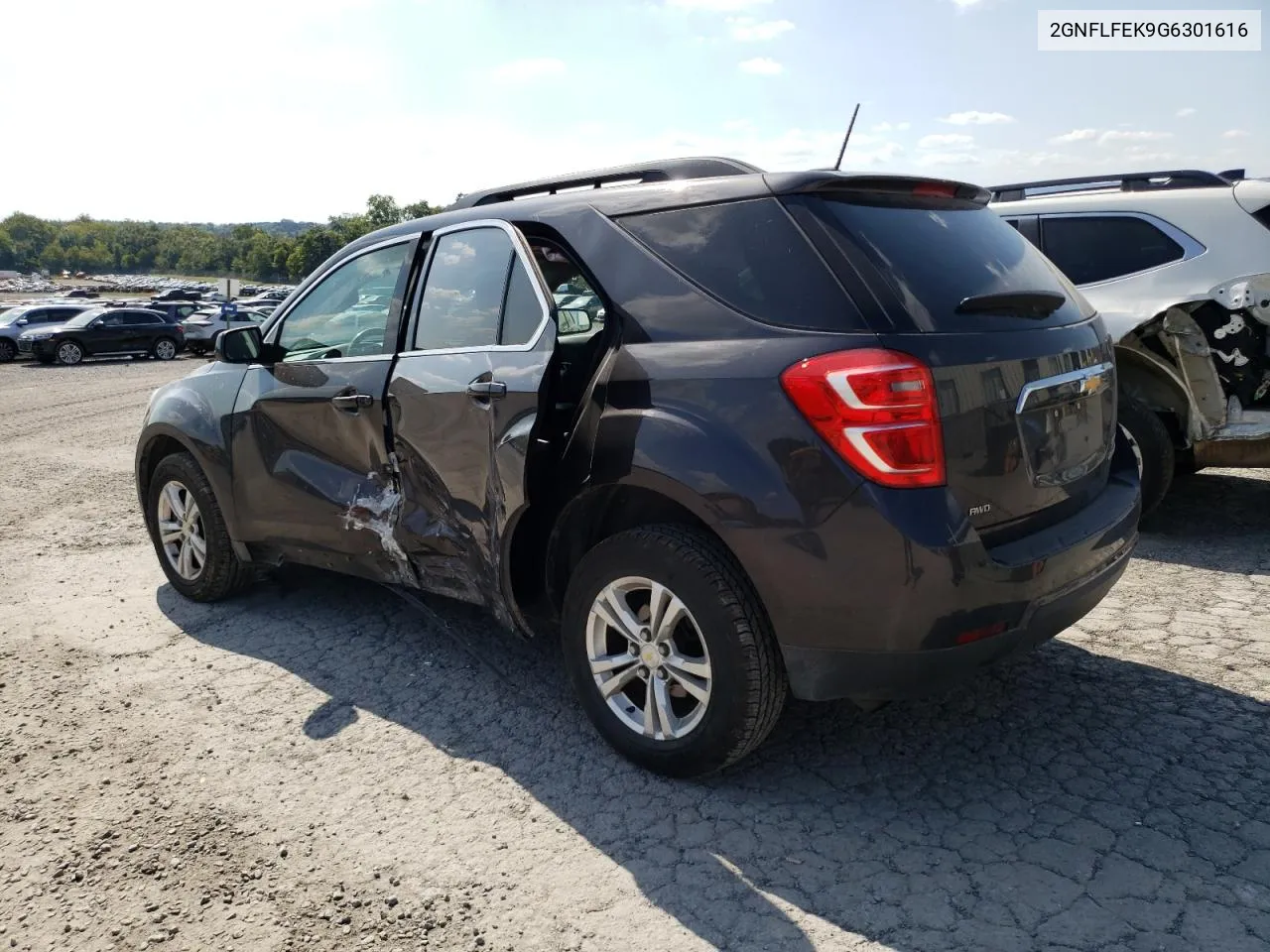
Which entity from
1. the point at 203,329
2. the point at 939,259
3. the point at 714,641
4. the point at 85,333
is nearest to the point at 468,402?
the point at 714,641

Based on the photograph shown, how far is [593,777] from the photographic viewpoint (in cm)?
322

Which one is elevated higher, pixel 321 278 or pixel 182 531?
pixel 321 278

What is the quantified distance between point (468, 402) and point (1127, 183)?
5064mm

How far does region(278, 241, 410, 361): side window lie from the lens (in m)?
4.07

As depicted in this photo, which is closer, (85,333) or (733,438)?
(733,438)

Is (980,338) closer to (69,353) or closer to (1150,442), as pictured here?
(1150,442)

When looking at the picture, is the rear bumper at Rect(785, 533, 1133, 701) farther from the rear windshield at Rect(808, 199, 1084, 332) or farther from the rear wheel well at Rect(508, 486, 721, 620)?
the rear windshield at Rect(808, 199, 1084, 332)

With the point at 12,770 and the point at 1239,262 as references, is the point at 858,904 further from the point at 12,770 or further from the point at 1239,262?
the point at 1239,262

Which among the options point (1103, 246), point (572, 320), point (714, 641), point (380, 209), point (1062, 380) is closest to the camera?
point (714, 641)

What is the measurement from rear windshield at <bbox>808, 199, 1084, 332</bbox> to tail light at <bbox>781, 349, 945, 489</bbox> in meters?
0.20

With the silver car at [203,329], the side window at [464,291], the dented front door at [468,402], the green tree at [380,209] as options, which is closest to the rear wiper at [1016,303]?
the dented front door at [468,402]

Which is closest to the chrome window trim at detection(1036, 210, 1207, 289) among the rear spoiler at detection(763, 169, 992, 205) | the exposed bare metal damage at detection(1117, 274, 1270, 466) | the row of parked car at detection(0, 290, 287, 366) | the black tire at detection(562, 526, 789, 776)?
the exposed bare metal damage at detection(1117, 274, 1270, 466)

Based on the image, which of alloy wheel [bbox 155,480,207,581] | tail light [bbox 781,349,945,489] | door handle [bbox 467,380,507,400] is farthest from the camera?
alloy wheel [bbox 155,480,207,581]

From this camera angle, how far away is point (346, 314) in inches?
169
